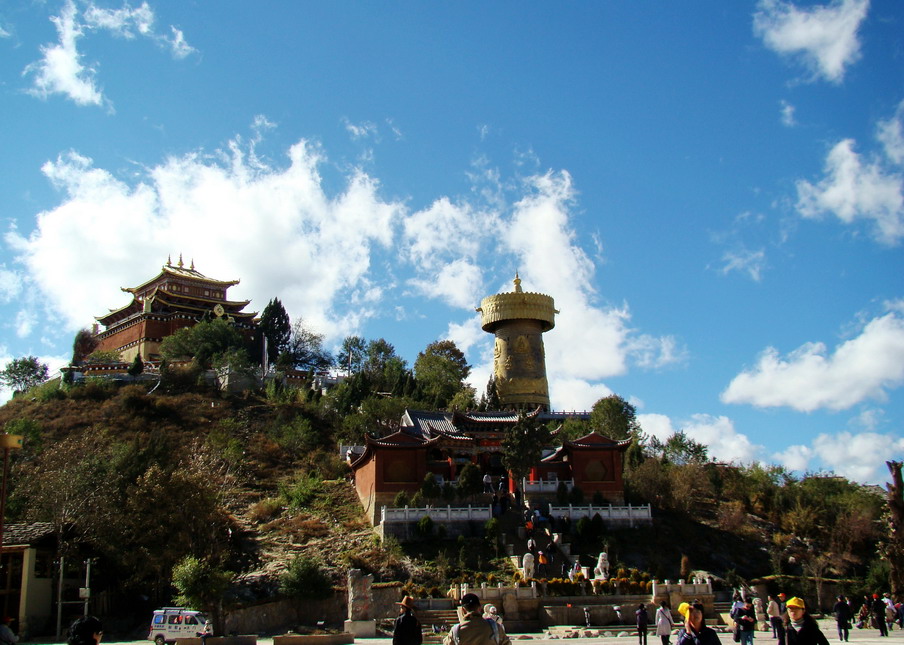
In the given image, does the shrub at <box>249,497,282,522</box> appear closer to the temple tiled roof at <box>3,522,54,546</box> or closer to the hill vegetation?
the hill vegetation

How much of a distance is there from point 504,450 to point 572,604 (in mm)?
10678

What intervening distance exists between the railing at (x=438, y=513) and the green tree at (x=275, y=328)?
43308 millimetres

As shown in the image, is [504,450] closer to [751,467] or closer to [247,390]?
[751,467]

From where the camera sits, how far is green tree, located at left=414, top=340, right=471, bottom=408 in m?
58.0

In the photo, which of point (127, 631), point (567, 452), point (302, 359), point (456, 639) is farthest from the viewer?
point (302, 359)

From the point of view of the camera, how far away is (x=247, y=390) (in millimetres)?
58969

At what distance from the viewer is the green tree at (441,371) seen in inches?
2285

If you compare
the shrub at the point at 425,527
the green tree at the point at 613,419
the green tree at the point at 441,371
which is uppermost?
the green tree at the point at 441,371

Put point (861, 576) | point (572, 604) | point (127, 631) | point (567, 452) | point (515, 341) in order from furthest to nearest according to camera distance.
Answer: point (515, 341)
point (567, 452)
point (861, 576)
point (127, 631)
point (572, 604)

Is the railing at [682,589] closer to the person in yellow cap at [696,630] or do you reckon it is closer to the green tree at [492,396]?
the person in yellow cap at [696,630]

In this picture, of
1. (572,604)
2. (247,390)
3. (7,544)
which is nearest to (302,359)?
(247,390)

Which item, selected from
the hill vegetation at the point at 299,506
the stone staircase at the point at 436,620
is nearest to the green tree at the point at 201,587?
the hill vegetation at the point at 299,506

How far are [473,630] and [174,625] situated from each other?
16.7 meters

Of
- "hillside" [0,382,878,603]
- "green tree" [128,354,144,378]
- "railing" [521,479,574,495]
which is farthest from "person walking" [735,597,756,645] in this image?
"green tree" [128,354,144,378]
